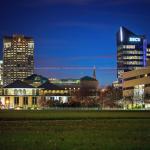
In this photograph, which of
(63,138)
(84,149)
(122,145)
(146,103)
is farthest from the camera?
(146,103)

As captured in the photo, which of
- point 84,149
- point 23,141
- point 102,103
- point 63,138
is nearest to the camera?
point 84,149

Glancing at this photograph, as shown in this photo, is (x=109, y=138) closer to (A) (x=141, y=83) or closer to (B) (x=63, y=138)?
(B) (x=63, y=138)

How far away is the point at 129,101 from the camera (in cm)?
18325

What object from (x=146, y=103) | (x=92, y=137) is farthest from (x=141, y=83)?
(x=92, y=137)

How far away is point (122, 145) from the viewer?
22.3 m

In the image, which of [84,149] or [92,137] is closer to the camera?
[84,149]

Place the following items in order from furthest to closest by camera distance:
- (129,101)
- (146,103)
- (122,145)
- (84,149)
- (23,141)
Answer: (129,101), (146,103), (23,141), (122,145), (84,149)

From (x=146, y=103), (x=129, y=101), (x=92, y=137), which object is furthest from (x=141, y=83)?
(x=92, y=137)

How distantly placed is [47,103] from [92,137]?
173m

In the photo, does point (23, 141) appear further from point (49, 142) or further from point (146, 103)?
point (146, 103)

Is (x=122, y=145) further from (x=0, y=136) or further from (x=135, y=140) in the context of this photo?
(x=0, y=136)

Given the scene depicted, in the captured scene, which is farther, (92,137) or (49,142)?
(92,137)

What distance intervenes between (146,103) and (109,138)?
140157mm

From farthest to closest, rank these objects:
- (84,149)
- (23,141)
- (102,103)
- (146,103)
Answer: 1. (102,103)
2. (146,103)
3. (23,141)
4. (84,149)
